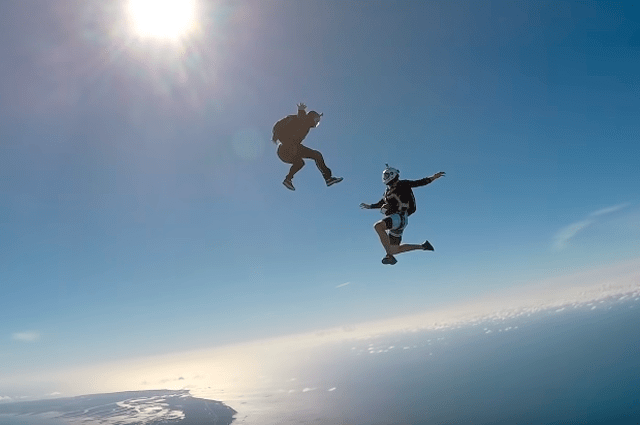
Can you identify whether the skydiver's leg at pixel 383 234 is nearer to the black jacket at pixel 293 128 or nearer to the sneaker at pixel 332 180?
the sneaker at pixel 332 180

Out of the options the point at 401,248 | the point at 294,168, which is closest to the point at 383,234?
the point at 401,248

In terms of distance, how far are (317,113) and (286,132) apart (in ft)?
3.15

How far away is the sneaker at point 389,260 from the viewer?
356 inches

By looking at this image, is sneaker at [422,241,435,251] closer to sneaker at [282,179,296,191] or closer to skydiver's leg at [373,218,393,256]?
skydiver's leg at [373,218,393,256]

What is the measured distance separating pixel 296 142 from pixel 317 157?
0.81 meters

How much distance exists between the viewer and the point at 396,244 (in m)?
9.29

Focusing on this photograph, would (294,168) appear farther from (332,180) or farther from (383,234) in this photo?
(383,234)

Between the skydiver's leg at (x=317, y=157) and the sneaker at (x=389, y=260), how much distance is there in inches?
111

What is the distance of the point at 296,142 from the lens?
8945mm

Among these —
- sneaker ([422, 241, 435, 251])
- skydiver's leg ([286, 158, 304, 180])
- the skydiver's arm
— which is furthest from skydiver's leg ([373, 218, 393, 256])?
skydiver's leg ([286, 158, 304, 180])

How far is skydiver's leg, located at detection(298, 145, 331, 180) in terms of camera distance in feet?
30.6

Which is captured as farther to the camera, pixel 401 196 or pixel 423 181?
pixel 401 196

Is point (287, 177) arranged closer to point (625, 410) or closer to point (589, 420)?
point (589, 420)

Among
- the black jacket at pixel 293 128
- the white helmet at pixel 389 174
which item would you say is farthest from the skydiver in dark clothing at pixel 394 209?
the black jacket at pixel 293 128
